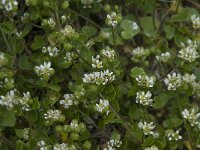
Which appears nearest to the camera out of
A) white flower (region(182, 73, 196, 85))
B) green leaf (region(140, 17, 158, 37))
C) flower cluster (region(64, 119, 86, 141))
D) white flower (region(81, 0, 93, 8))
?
flower cluster (region(64, 119, 86, 141))

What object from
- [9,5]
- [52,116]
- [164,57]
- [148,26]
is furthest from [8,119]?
[148,26]

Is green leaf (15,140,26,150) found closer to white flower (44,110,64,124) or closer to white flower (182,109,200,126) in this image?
white flower (44,110,64,124)

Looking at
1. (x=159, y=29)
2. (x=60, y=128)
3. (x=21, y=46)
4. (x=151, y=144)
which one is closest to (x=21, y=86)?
(x=21, y=46)

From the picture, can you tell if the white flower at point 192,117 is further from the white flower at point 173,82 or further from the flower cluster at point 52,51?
the flower cluster at point 52,51

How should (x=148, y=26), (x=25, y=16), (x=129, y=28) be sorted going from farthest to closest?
(x=148, y=26), (x=129, y=28), (x=25, y=16)

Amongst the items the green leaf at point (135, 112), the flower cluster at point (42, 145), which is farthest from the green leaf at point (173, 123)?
the flower cluster at point (42, 145)

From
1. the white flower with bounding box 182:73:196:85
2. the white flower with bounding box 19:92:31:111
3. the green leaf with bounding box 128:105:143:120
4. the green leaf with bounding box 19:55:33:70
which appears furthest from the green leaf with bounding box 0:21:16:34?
the white flower with bounding box 182:73:196:85

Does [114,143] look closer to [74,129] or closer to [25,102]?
[74,129]

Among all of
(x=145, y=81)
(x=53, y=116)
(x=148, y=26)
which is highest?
(x=148, y=26)
